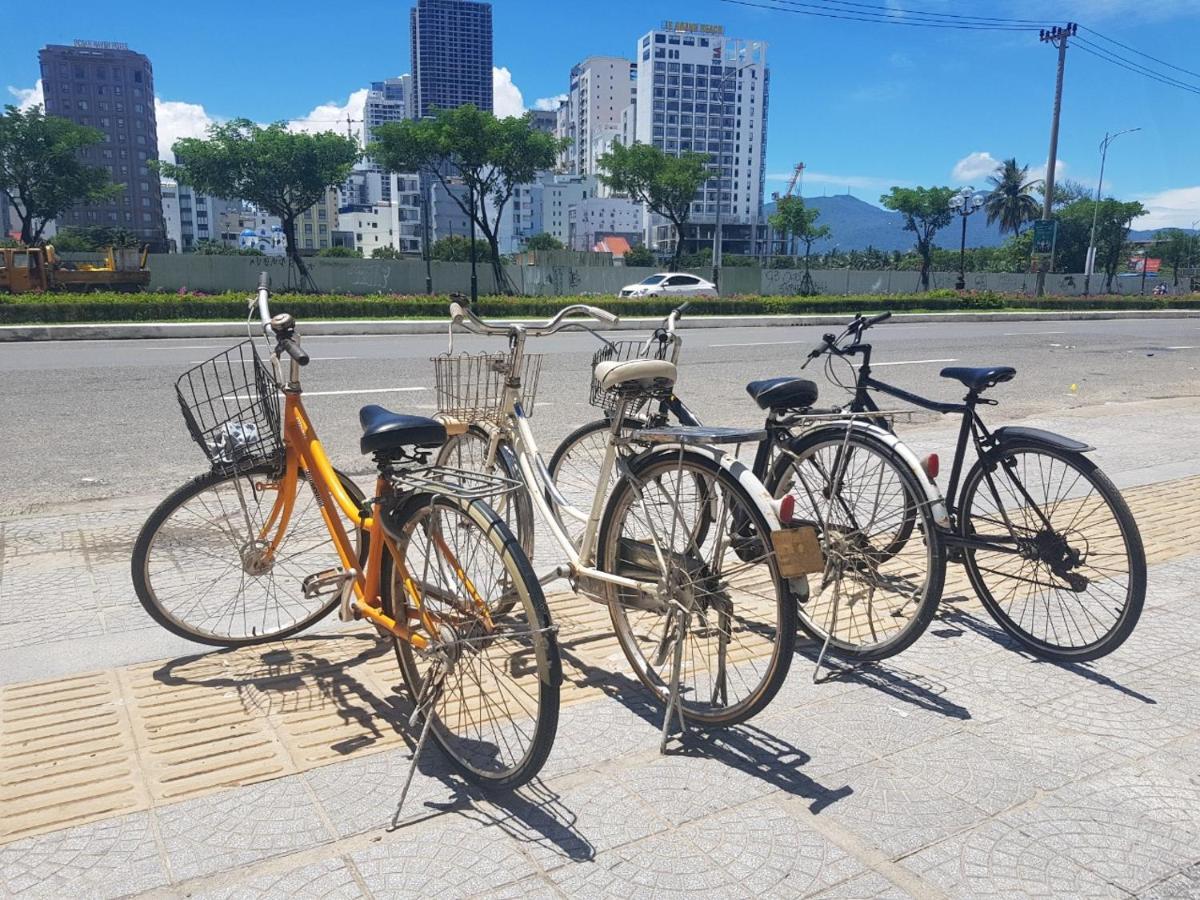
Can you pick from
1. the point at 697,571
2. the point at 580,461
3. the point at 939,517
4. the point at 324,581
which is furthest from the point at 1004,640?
the point at 324,581

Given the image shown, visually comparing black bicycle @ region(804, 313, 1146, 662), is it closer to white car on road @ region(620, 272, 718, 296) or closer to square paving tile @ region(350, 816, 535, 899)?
square paving tile @ region(350, 816, 535, 899)

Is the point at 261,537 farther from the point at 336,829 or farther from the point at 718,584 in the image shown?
the point at 718,584

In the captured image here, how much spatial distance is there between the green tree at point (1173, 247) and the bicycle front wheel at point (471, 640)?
89758mm

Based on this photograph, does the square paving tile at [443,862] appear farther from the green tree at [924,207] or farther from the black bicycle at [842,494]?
the green tree at [924,207]

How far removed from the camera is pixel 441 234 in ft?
475

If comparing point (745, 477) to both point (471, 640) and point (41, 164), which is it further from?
point (41, 164)

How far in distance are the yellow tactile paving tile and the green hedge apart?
17155 millimetres

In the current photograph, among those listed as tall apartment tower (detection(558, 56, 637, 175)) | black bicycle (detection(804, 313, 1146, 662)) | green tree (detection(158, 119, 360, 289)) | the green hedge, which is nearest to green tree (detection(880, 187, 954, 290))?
the green hedge

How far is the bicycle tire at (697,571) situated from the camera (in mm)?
2875

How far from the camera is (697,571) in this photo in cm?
303

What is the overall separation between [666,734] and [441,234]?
5811 inches

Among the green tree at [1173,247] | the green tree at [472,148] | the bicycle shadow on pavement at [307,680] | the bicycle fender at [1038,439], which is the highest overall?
the green tree at [472,148]

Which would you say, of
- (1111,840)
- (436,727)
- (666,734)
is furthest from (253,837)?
(1111,840)

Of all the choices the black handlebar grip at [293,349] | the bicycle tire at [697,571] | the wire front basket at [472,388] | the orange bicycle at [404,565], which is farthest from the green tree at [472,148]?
the bicycle tire at [697,571]
